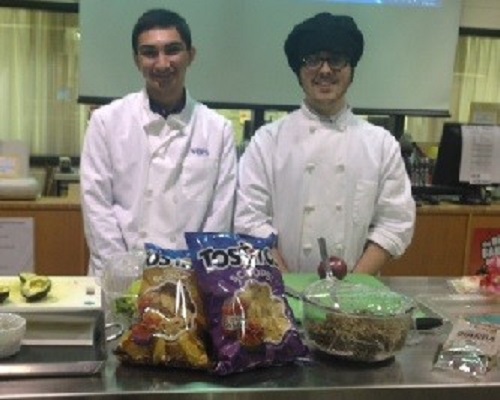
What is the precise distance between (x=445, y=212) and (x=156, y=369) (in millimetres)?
2454

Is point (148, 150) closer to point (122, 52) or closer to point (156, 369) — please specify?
point (156, 369)

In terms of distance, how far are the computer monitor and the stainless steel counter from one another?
7.53 ft

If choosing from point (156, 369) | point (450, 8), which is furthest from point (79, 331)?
point (450, 8)

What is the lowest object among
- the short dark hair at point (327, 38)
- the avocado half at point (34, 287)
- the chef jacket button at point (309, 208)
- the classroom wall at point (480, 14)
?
the avocado half at point (34, 287)

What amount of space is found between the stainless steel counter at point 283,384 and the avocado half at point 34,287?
0.48 ft

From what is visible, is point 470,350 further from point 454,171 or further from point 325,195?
point 454,171

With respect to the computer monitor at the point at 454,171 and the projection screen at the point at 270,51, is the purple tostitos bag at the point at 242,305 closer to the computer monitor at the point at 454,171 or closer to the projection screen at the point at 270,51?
the computer monitor at the point at 454,171

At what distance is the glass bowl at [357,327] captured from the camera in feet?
3.48

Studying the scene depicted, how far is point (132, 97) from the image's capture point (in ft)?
6.68

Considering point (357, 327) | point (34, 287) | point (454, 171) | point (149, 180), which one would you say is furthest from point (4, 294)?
point (454, 171)

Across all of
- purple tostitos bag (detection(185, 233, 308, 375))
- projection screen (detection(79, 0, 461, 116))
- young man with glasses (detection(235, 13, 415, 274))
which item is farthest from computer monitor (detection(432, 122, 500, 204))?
purple tostitos bag (detection(185, 233, 308, 375))

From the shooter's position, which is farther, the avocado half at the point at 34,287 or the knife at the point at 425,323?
the knife at the point at 425,323

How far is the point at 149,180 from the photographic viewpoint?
1.93 m

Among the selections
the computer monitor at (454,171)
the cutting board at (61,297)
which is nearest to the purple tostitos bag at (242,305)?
the cutting board at (61,297)
